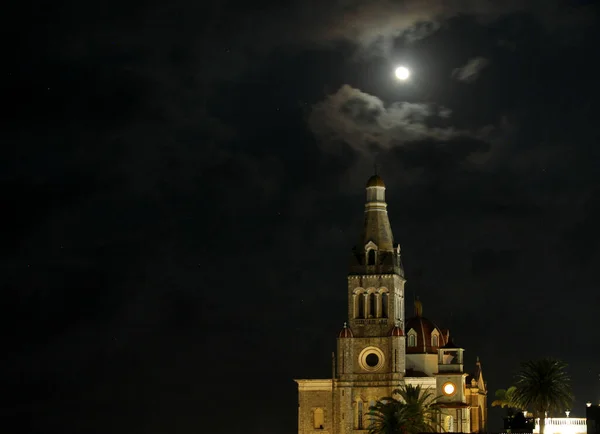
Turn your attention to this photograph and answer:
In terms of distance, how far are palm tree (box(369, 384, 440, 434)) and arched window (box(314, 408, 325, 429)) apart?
7755mm

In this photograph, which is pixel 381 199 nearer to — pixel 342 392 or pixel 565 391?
pixel 342 392

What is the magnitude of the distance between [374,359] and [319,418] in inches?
321

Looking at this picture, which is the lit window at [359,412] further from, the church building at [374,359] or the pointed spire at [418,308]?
the pointed spire at [418,308]

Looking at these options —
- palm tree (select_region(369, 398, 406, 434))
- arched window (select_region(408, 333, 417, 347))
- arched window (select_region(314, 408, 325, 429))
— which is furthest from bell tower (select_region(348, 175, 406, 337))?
palm tree (select_region(369, 398, 406, 434))

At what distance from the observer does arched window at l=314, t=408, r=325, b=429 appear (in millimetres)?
A: 147875

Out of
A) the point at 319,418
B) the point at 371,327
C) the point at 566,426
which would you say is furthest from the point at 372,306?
the point at 566,426

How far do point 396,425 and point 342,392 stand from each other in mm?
15449

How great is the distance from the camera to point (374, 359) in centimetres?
14788

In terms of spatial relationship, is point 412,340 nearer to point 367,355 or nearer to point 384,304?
point 384,304

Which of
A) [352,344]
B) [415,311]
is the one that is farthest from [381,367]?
[415,311]

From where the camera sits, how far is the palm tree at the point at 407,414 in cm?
13238

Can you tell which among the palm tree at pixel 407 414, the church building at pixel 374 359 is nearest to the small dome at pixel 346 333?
the church building at pixel 374 359

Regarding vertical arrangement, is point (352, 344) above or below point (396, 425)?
above

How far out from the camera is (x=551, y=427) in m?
124
